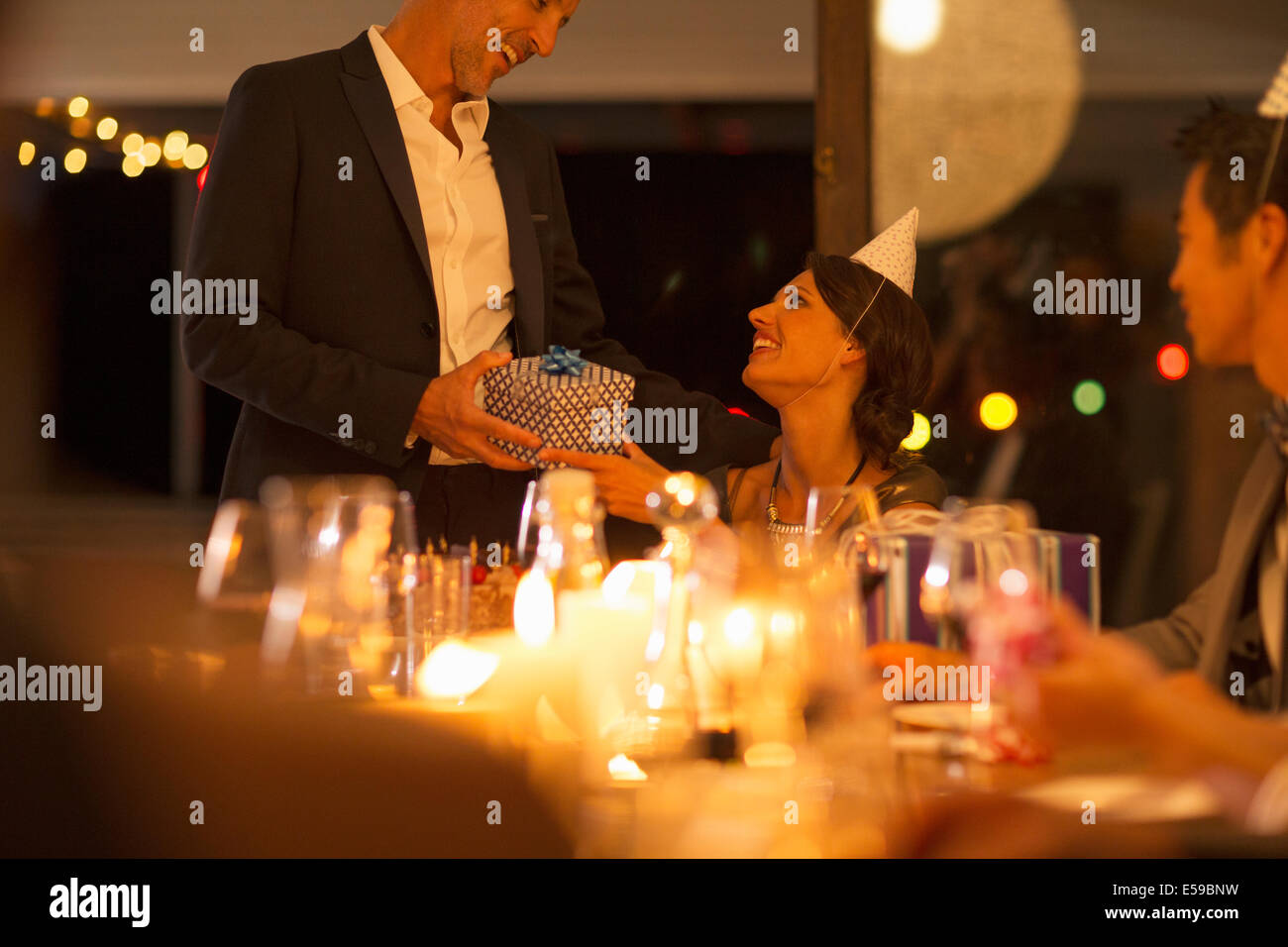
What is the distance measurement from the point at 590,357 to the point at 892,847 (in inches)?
61.9

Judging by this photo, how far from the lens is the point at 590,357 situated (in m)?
2.34

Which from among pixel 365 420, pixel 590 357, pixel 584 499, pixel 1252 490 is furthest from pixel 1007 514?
pixel 590 357

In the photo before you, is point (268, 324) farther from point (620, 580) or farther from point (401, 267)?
point (620, 580)

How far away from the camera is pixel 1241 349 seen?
130 centimetres

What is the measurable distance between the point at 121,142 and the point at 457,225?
3398 millimetres

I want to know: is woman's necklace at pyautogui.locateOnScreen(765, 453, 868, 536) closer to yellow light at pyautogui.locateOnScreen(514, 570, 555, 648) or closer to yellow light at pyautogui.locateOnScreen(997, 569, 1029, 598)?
yellow light at pyautogui.locateOnScreen(514, 570, 555, 648)

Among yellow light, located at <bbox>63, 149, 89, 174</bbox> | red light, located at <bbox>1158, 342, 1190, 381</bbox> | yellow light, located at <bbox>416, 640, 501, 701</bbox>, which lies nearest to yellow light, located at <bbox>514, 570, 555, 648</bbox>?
yellow light, located at <bbox>416, 640, 501, 701</bbox>

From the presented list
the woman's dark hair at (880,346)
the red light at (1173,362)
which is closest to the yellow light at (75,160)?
the woman's dark hair at (880,346)

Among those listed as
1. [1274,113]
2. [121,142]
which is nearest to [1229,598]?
[1274,113]

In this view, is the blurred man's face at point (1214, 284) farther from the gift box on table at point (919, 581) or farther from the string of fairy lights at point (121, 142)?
the string of fairy lights at point (121, 142)

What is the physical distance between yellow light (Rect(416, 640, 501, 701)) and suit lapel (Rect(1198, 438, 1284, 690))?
0.69 m

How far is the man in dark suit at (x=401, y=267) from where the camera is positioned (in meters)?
1.85

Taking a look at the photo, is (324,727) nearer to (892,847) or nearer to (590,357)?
(892,847)

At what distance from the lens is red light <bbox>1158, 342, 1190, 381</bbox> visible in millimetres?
3658
